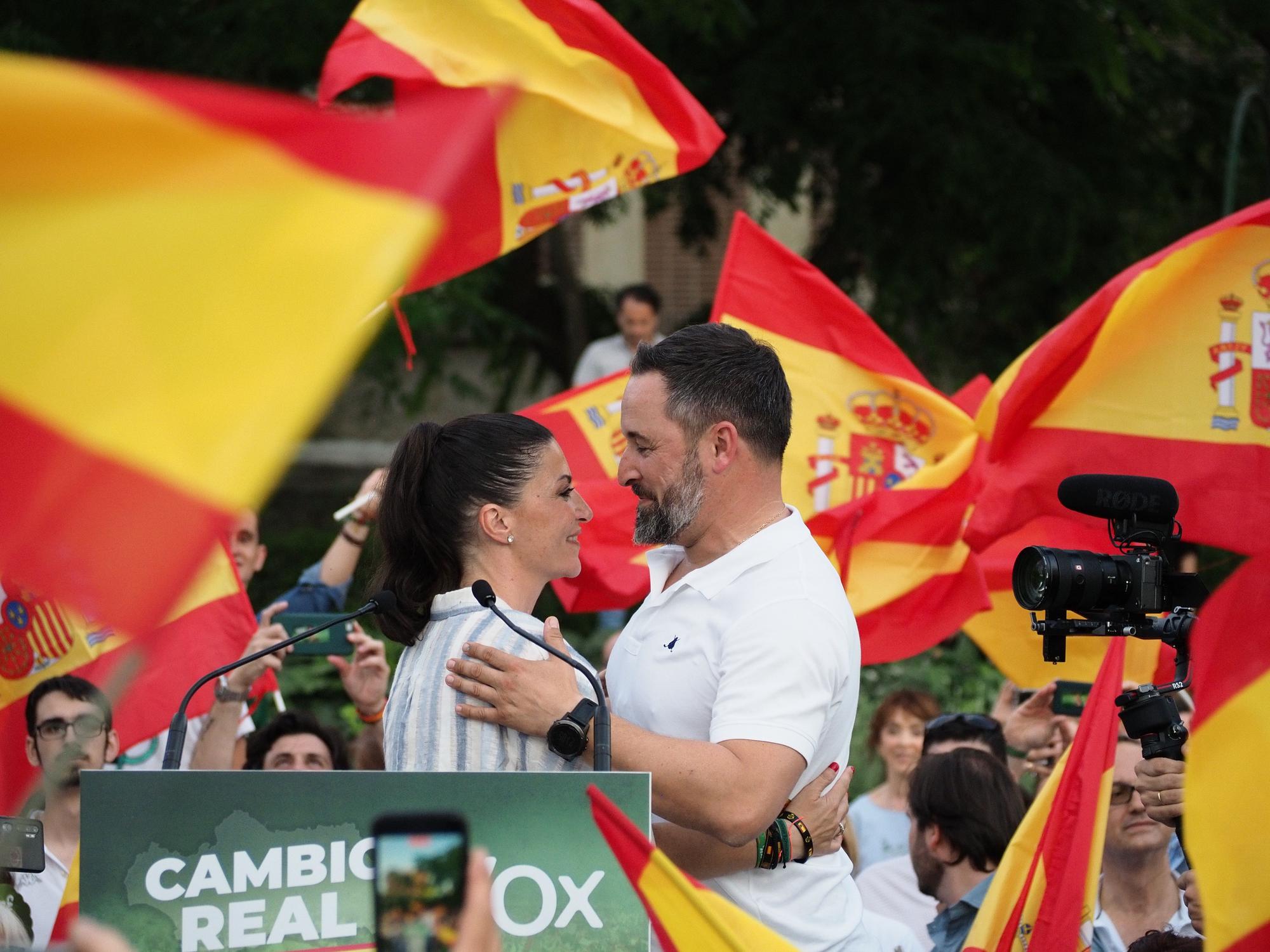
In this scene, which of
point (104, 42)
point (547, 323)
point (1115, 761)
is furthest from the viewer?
point (547, 323)

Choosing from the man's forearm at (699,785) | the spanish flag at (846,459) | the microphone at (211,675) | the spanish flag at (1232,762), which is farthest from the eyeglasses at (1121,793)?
the microphone at (211,675)

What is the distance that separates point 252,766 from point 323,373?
4.09 m

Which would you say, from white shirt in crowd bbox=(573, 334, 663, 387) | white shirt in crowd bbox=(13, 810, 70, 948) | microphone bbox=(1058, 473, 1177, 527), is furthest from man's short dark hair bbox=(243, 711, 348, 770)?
white shirt in crowd bbox=(573, 334, 663, 387)

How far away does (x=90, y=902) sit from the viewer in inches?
94.3

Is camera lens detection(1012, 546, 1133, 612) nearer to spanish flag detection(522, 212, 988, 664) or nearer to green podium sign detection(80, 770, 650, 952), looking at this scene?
green podium sign detection(80, 770, 650, 952)

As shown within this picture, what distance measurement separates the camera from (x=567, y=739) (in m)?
2.80

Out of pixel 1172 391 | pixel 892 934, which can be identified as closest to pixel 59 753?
pixel 892 934

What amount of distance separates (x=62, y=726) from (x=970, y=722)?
9.46 feet

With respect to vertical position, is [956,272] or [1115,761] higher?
[1115,761]

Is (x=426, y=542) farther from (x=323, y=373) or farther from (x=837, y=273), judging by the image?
(x=837, y=273)

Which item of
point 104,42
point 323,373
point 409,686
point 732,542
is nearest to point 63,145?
point 323,373

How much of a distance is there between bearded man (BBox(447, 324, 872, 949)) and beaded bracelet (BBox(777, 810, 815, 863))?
2 centimetres

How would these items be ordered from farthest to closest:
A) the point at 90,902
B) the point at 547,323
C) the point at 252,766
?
1. the point at 547,323
2. the point at 252,766
3. the point at 90,902

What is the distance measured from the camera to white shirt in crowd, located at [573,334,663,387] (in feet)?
31.4
